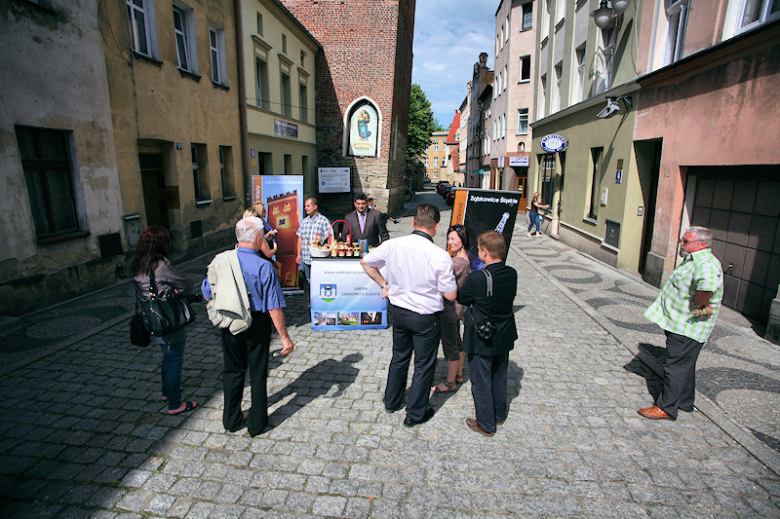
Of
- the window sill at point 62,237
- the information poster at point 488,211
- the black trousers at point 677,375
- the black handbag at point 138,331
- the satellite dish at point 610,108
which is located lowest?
the black trousers at point 677,375

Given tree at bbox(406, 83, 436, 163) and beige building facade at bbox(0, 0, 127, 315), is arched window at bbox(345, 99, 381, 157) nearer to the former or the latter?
beige building facade at bbox(0, 0, 127, 315)

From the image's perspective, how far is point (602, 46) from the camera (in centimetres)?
1277

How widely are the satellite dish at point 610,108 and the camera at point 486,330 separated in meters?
10.2

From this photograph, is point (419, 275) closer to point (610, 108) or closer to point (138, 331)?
point (138, 331)

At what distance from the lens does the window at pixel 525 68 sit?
28016 mm

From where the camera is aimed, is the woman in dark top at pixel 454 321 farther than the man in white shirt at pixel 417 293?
Yes

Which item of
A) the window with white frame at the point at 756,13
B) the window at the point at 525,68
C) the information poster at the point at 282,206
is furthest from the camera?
the window at the point at 525,68

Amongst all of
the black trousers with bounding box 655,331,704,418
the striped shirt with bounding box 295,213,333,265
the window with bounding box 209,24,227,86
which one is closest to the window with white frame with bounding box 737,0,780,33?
the black trousers with bounding box 655,331,704,418

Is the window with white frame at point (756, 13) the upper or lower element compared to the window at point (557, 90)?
lower

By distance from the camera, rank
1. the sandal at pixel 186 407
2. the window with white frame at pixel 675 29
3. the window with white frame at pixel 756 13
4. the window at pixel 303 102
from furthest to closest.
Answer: the window at pixel 303 102
the window with white frame at pixel 675 29
the window with white frame at pixel 756 13
the sandal at pixel 186 407

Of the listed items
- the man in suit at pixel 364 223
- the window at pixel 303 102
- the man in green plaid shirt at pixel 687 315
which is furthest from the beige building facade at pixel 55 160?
the window at pixel 303 102

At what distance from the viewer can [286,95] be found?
66.1 feet

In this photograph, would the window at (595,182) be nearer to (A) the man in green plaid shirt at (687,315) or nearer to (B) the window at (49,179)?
(A) the man in green plaid shirt at (687,315)

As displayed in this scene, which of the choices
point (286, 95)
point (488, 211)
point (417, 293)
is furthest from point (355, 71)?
point (417, 293)
